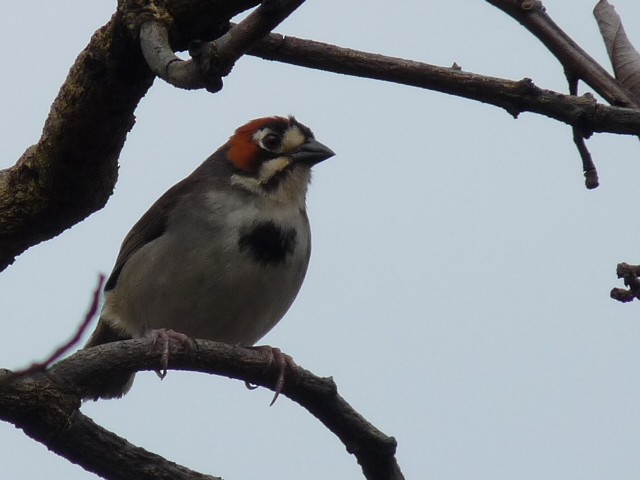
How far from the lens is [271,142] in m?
6.46

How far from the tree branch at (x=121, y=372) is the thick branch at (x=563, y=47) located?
1.49 metres

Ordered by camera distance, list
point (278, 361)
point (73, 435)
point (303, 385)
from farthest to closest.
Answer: point (278, 361) → point (303, 385) → point (73, 435)

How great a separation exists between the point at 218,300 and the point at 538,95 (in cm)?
251

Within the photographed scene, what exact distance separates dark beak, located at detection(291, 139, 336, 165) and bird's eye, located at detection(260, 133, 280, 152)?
0.52 feet

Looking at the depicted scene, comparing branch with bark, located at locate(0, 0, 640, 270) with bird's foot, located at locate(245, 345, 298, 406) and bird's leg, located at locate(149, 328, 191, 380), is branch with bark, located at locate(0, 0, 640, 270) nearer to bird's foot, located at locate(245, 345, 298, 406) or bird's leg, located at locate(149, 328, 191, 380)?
bird's leg, located at locate(149, 328, 191, 380)

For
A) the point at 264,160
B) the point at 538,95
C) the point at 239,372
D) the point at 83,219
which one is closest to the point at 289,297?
the point at 264,160

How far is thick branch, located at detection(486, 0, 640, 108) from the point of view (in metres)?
3.95

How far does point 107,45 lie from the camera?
3635mm

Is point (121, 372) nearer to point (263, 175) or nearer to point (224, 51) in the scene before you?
point (224, 51)

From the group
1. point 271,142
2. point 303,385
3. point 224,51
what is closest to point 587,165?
point 303,385

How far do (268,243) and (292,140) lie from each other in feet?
2.73

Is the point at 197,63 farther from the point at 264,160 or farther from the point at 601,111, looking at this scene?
the point at 264,160

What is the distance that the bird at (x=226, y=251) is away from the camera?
5750 millimetres

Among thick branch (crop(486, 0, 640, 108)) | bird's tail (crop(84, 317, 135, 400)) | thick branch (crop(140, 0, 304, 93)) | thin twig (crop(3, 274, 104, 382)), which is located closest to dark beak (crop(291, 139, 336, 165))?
bird's tail (crop(84, 317, 135, 400))
